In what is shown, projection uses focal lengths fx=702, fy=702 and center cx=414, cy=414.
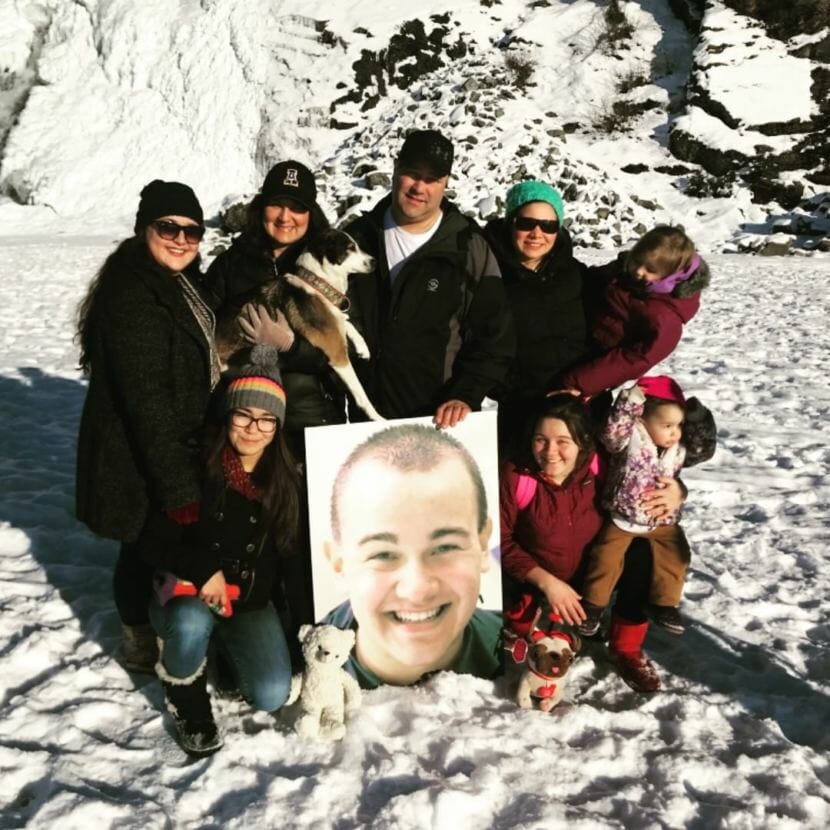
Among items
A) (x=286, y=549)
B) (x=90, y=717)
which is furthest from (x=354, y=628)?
(x=90, y=717)

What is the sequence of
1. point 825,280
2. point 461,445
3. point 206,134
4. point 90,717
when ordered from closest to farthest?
point 90,717, point 461,445, point 825,280, point 206,134

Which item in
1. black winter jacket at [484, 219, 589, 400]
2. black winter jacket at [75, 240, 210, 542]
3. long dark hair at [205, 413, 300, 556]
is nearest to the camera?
black winter jacket at [75, 240, 210, 542]

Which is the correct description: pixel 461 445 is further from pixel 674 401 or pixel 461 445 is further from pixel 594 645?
pixel 594 645

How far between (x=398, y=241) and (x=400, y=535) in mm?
1365

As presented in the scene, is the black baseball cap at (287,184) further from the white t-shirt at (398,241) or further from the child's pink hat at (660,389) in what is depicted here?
the child's pink hat at (660,389)

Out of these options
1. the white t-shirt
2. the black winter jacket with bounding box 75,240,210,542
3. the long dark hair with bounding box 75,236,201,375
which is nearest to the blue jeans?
the black winter jacket with bounding box 75,240,210,542

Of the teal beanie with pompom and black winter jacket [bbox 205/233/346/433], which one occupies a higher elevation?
the teal beanie with pompom

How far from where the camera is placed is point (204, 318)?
9.75 ft

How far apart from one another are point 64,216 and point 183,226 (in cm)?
2899

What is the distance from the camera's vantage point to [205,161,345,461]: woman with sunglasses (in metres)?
3.21

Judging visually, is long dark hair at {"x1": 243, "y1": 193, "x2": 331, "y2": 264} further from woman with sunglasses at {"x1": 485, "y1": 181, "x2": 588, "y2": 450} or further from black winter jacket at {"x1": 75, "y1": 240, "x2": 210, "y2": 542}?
woman with sunglasses at {"x1": 485, "y1": 181, "x2": 588, "y2": 450}

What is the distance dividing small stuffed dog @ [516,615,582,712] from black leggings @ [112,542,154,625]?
1.77 m

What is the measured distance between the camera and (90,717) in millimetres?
3004

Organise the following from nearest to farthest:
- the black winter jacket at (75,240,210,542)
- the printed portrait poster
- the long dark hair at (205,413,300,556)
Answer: the black winter jacket at (75,240,210,542) < the long dark hair at (205,413,300,556) < the printed portrait poster
